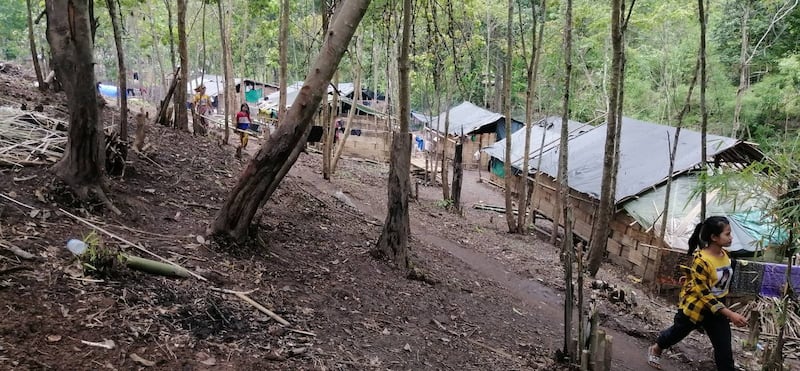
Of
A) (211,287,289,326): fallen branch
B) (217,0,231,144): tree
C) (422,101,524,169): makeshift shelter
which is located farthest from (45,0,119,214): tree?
(422,101,524,169): makeshift shelter

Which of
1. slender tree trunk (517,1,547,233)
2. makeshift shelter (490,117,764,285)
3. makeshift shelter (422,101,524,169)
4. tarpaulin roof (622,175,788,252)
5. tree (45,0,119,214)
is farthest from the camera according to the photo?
makeshift shelter (422,101,524,169)

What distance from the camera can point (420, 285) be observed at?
6.14 m

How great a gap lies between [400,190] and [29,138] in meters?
4.05

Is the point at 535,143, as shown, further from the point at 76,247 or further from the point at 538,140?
the point at 76,247

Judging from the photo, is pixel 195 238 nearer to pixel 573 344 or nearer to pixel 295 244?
pixel 295 244

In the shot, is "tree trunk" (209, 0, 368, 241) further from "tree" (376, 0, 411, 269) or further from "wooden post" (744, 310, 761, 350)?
"wooden post" (744, 310, 761, 350)

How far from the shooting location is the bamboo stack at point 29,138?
4.74 m

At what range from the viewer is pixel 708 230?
176 inches

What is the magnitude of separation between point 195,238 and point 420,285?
2736mm

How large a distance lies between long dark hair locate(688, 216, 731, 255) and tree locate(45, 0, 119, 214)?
5.39 m

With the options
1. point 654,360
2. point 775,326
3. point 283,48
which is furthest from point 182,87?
point 775,326

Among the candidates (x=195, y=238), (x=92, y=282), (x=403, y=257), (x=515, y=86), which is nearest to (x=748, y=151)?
(x=403, y=257)

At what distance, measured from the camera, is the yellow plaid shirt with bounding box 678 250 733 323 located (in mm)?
4445

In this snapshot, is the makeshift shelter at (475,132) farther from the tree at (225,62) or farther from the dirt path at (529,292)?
the dirt path at (529,292)
